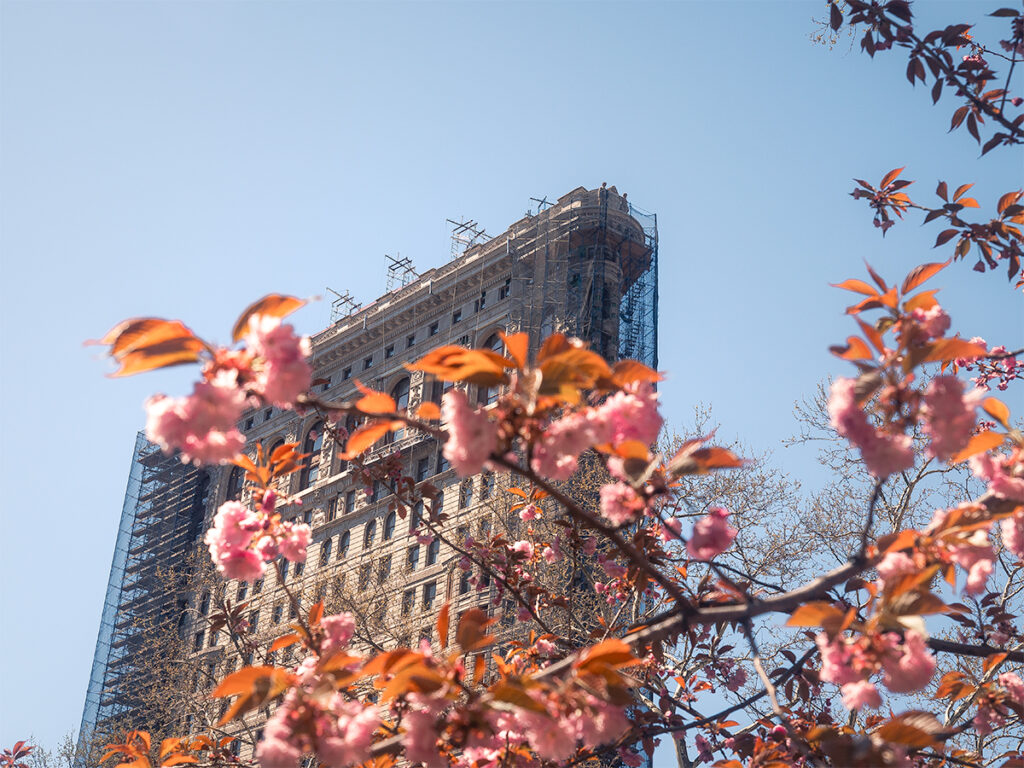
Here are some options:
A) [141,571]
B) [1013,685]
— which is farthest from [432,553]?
[1013,685]

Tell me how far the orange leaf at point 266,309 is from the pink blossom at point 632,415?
2.86ft

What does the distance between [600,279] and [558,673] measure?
111ft

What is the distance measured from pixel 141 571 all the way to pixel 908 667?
4909 centimetres

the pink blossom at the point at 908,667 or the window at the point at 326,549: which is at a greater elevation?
the window at the point at 326,549

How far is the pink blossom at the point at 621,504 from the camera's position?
8.41ft

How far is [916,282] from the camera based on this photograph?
2.80m

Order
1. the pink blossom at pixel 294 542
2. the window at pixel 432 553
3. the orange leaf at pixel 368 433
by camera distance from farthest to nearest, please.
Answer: the window at pixel 432 553 → the pink blossom at pixel 294 542 → the orange leaf at pixel 368 433

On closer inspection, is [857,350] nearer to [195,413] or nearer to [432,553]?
[195,413]

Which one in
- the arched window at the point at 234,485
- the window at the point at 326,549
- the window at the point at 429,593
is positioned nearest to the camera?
the window at the point at 429,593

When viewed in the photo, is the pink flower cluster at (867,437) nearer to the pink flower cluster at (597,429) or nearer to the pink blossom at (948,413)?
the pink blossom at (948,413)

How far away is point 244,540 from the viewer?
344 centimetres

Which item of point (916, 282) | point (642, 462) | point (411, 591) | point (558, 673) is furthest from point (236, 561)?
point (411, 591)

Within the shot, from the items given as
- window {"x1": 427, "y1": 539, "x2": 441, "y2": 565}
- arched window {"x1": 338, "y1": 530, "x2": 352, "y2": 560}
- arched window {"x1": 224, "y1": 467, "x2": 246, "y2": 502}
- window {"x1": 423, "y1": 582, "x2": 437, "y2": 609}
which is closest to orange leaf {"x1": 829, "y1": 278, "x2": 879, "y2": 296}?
window {"x1": 423, "y1": 582, "x2": 437, "y2": 609}

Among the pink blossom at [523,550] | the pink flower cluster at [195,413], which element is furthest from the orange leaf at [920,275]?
the pink blossom at [523,550]
